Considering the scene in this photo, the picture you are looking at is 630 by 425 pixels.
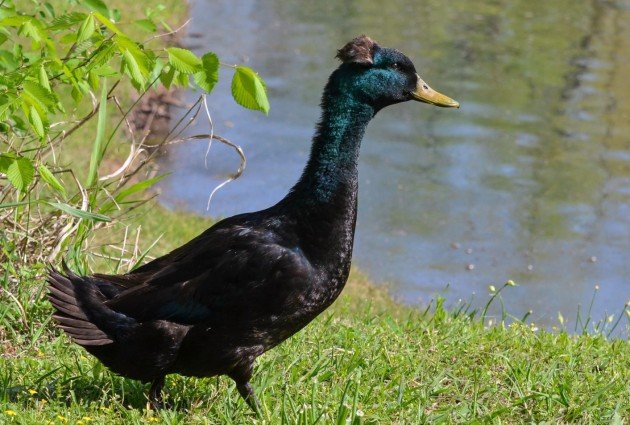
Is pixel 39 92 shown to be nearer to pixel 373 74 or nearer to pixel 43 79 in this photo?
pixel 43 79

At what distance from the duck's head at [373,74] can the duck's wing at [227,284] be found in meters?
0.74

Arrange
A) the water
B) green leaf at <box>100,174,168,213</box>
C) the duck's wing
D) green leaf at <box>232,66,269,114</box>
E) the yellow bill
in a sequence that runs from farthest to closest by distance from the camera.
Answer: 1. the water
2. green leaf at <box>100,174,168,213</box>
3. the yellow bill
4. green leaf at <box>232,66,269,114</box>
5. the duck's wing

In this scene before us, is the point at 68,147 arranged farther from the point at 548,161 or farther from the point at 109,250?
the point at 548,161

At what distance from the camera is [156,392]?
4.34 meters

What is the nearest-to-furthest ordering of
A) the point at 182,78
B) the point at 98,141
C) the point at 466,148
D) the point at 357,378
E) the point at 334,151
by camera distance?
the point at 334,151, the point at 357,378, the point at 182,78, the point at 98,141, the point at 466,148

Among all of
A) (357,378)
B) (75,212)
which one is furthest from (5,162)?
(357,378)

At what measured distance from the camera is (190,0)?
18.7 metres

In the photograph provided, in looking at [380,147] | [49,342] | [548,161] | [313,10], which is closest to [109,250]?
[49,342]

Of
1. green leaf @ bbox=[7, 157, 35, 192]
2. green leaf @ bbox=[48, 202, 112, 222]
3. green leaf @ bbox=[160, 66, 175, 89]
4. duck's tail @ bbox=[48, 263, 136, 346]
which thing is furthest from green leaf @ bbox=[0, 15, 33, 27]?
duck's tail @ bbox=[48, 263, 136, 346]

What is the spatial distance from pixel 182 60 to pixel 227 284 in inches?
36.8

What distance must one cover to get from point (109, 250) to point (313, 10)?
11.3 m

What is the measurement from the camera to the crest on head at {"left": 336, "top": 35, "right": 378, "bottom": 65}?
442 centimetres

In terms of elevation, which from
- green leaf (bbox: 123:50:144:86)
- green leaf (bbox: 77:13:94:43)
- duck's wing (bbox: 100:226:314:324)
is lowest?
duck's wing (bbox: 100:226:314:324)

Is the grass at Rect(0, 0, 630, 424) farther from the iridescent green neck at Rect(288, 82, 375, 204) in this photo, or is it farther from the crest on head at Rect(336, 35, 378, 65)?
the crest on head at Rect(336, 35, 378, 65)
